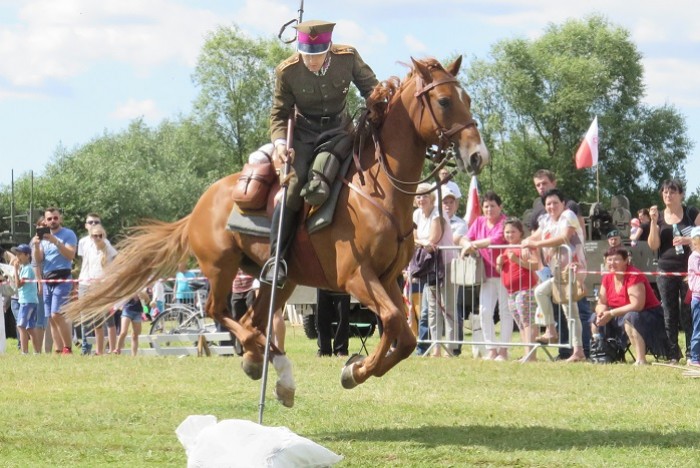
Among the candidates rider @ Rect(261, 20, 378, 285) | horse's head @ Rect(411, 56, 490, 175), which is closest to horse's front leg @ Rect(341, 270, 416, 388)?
rider @ Rect(261, 20, 378, 285)

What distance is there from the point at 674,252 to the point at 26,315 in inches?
407

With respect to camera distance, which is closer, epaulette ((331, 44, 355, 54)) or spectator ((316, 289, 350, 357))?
epaulette ((331, 44, 355, 54))

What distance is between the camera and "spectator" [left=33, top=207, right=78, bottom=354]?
18.5 metres

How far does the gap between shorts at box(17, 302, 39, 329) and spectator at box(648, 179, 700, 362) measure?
32.8 ft

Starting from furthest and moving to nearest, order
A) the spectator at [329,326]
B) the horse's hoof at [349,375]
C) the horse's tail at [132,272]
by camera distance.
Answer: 1. the spectator at [329,326]
2. the horse's tail at [132,272]
3. the horse's hoof at [349,375]

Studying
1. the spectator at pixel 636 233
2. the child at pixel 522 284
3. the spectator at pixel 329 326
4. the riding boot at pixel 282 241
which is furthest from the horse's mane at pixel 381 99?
the spectator at pixel 636 233

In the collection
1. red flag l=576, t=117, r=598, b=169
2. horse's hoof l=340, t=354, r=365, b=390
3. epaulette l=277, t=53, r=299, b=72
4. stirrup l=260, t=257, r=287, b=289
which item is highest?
red flag l=576, t=117, r=598, b=169

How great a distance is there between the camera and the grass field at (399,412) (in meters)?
8.14

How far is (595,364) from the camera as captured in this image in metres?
14.4

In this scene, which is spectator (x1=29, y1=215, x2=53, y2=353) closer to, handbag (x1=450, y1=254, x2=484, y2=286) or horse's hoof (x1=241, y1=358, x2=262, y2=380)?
handbag (x1=450, y1=254, x2=484, y2=286)

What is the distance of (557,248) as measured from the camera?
15297mm

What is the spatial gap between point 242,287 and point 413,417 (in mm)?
6981

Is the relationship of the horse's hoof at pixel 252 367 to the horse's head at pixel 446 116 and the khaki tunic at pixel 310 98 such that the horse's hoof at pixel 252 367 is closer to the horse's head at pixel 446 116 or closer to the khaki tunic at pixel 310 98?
the khaki tunic at pixel 310 98

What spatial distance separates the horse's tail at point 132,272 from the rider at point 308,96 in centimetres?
213
